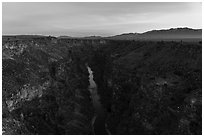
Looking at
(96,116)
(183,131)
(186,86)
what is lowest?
(96,116)

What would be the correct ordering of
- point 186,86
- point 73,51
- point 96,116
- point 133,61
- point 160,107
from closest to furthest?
1. point 160,107
2. point 186,86
3. point 96,116
4. point 133,61
5. point 73,51

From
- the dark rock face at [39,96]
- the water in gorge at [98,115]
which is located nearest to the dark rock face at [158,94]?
the water in gorge at [98,115]

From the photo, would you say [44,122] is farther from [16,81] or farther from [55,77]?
[55,77]

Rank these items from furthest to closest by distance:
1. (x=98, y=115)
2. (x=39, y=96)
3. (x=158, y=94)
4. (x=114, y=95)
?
(x=114, y=95) → (x=98, y=115) → (x=39, y=96) → (x=158, y=94)

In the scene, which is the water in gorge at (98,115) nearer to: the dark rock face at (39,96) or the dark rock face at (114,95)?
the dark rock face at (114,95)

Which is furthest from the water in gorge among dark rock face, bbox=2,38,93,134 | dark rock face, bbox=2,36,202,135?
dark rock face, bbox=2,38,93,134

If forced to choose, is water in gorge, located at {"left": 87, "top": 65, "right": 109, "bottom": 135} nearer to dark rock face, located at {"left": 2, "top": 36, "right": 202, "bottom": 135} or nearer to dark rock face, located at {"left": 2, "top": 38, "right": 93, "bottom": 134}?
dark rock face, located at {"left": 2, "top": 36, "right": 202, "bottom": 135}

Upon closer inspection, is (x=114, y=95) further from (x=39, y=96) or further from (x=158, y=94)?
(x=39, y=96)

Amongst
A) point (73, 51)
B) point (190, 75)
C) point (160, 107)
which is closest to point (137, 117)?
point (160, 107)

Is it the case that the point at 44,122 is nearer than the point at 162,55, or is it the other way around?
the point at 44,122

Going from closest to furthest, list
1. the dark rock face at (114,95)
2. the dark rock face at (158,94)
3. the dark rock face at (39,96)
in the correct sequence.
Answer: the dark rock face at (158,94)
the dark rock face at (114,95)
the dark rock face at (39,96)

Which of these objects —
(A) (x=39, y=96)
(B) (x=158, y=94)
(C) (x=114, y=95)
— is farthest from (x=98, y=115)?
(B) (x=158, y=94)
